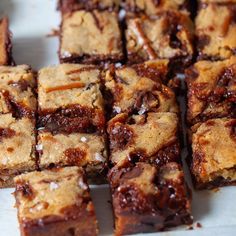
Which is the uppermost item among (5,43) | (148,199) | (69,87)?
(5,43)

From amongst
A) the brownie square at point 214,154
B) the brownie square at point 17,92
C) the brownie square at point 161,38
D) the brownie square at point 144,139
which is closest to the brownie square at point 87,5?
the brownie square at point 161,38

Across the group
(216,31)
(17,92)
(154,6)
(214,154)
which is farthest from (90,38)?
(214,154)

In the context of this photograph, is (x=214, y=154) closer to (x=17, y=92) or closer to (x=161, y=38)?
(x=161, y=38)

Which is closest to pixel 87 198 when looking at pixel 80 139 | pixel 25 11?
pixel 80 139

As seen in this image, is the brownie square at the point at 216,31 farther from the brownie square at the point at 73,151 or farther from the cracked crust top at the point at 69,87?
the brownie square at the point at 73,151

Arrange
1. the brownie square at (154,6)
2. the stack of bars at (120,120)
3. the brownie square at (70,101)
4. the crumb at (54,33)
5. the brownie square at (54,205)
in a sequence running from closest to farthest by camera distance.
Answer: the brownie square at (54,205) → the stack of bars at (120,120) → the brownie square at (70,101) → the brownie square at (154,6) → the crumb at (54,33)

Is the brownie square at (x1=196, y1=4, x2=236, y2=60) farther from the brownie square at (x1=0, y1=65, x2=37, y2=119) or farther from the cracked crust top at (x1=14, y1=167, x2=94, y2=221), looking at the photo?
the cracked crust top at (x1=14, y1=167, x2=94, y2=221)
